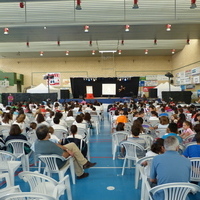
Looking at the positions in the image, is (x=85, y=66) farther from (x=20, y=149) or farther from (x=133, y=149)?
(x=133, y=149)

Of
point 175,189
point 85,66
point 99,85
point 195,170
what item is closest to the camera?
point 175,189

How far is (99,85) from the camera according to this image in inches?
918

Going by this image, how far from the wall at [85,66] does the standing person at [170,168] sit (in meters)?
22.1

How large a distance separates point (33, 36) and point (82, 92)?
416 inches

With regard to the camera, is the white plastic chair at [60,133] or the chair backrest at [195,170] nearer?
the chair backrest at [195,170]

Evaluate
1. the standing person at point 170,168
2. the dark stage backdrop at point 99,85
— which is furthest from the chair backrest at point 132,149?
the dark stage backdrop at point 99,85

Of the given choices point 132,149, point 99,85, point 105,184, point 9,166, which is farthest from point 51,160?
point 99,85

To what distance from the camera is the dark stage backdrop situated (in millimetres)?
23000

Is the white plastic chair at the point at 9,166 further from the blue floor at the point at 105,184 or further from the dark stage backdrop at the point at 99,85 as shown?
the dark stage backdrop at the point at 99,85

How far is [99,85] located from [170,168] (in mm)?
21339

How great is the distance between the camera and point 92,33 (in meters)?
13.5

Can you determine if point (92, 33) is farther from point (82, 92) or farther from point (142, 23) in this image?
point (82, 92)

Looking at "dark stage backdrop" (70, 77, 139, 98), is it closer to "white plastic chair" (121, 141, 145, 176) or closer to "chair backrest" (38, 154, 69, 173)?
"white plastic chair" (121, 141, 145, 176)

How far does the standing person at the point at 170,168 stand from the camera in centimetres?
208
